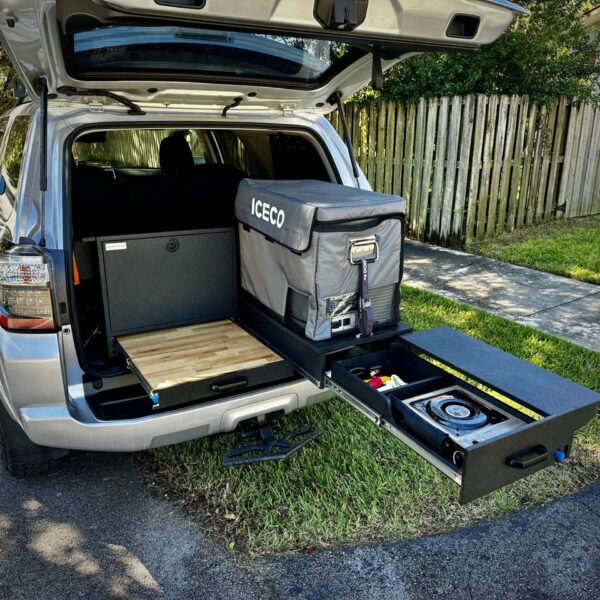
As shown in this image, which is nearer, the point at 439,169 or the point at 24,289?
the point at 24,289

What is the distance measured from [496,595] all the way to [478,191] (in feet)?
18.2

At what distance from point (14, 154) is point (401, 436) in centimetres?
239

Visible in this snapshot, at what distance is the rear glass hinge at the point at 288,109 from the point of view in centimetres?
312

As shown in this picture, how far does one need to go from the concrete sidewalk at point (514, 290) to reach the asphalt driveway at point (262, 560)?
2.16 metres

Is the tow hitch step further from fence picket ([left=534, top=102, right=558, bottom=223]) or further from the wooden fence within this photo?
fence picket ([left=534, top=102, right=558, bottom=223])

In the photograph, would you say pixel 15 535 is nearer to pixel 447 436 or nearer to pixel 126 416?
pixel 126 416

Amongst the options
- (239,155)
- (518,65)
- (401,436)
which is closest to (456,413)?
(401,436)

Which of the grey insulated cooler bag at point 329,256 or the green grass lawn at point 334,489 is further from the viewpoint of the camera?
the green grass lawn at point 334,489

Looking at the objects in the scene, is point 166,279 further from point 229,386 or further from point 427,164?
point 427,164

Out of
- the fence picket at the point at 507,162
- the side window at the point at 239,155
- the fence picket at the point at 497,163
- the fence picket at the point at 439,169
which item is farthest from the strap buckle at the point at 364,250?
the fence picket at the point at 507,162

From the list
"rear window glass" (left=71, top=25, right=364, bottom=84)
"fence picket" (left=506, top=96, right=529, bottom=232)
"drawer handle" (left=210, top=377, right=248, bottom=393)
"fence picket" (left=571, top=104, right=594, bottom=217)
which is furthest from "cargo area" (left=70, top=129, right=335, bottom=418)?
"fence picket" (left=571, top=104, right=594, bottom=217)

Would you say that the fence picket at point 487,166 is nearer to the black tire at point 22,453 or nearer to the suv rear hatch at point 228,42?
the suv rear hatch at point 228,42

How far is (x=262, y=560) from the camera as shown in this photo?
2320 millimetres

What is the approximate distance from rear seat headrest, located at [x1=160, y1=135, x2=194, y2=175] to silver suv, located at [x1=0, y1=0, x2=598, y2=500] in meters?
1.02
